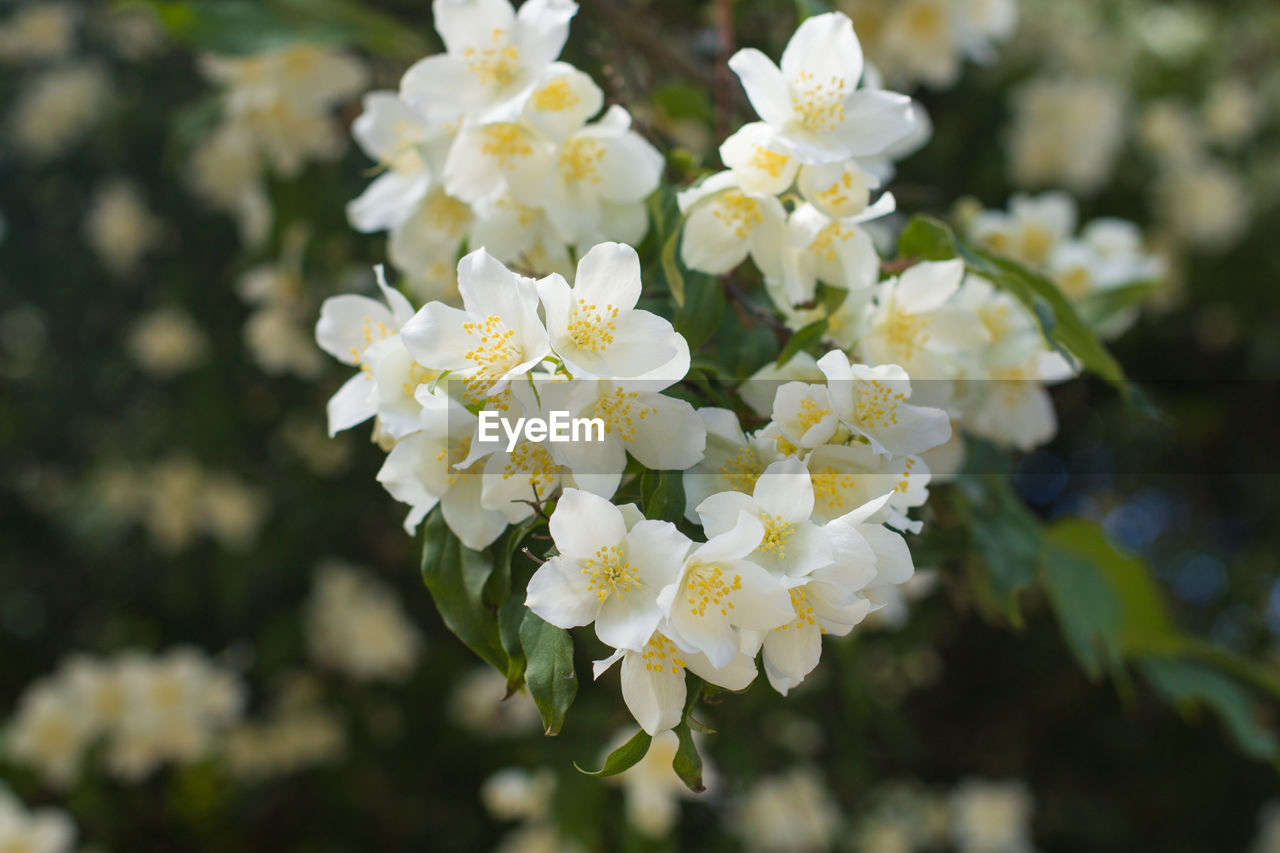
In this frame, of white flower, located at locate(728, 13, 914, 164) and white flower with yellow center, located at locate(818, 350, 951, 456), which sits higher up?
white flower, located at locate(728, 13, 914, 164)

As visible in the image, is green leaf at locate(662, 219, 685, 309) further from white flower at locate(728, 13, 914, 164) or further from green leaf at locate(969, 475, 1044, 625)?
green leaf at locate(969, 475, 1044, 625)

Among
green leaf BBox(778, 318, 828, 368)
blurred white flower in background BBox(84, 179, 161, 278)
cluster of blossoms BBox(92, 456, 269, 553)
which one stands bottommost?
cluster of blossoms BBox(92, 456, 269, 553)

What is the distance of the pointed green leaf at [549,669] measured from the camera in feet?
1.94

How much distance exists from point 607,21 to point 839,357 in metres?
0.85

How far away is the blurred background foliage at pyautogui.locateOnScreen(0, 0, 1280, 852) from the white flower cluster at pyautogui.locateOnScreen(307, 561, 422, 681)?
0.04m

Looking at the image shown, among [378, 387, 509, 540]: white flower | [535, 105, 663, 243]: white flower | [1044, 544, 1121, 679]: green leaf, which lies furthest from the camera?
[1044, 544, 1121, 679]: green leaf

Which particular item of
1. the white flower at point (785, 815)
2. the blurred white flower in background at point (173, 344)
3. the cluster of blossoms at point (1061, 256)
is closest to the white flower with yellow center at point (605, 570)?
the cluster of blossoms at point (1061, 256)

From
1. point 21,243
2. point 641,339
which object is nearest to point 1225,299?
point 641,339

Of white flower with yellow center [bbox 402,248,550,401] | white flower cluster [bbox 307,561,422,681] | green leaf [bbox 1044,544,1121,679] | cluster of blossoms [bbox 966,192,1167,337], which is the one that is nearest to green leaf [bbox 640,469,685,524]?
white flower with yellow center [bbox 402,248,550,401]

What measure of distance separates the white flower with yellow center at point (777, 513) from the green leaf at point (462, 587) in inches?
6.9

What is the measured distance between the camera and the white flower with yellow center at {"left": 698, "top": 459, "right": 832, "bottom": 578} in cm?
59

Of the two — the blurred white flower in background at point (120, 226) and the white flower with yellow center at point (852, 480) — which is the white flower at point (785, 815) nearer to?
the white flower with yellow center at point (852, 480)

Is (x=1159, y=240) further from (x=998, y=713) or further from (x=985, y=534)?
(x=985, y=534)

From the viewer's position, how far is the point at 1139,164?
2586 mm
